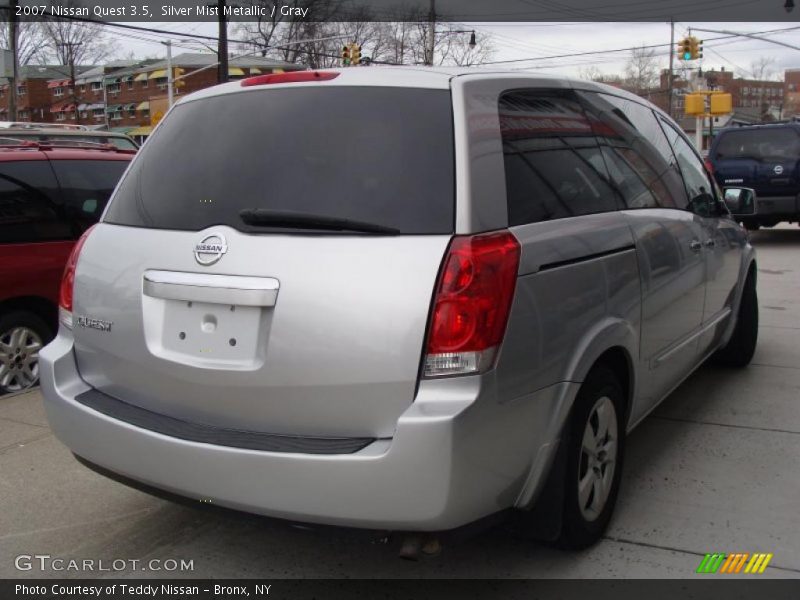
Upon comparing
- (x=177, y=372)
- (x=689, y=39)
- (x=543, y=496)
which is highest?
(x=689, y=39)

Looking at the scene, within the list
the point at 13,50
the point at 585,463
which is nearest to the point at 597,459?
the point at 585,463

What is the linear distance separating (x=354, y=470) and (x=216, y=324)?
2.14 ft

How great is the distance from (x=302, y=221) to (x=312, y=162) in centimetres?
24

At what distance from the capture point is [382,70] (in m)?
2.89

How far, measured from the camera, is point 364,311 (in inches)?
92.9

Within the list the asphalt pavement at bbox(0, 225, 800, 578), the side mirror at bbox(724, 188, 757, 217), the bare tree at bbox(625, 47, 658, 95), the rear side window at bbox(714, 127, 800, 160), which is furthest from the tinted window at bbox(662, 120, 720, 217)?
the bare tree at bbox(625, 47, 658, 95)

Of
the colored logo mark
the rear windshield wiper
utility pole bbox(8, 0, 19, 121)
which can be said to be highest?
utility pole bbox(8, 0, 19, 121)

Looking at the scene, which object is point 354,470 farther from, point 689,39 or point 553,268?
point 689,39

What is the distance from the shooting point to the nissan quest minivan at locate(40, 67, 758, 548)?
92.5 inches

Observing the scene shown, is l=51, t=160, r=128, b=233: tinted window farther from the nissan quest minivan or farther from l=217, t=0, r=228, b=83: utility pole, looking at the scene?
l=217, t=0, r=228, b=83: utility pole

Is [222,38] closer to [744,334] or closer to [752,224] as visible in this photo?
[752,224]

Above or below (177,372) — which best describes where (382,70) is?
above

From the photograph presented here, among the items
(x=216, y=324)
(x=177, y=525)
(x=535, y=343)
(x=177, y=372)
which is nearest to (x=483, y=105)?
(x=535, y=343)

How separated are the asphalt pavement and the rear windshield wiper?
915 millimetres
